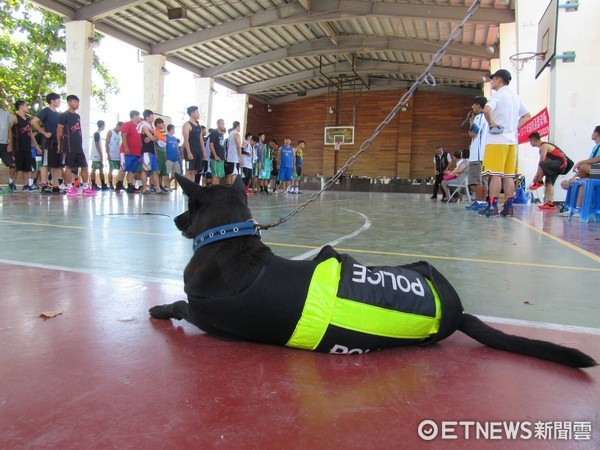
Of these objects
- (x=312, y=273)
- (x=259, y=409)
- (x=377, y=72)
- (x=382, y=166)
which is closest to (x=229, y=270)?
(x=312, y=273)

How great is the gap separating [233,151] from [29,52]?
14.1 metres

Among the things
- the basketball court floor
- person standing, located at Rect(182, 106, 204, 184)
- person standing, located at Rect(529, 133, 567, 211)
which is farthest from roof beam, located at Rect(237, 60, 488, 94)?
the basketball court floor

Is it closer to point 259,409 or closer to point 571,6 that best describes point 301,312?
point 259,409

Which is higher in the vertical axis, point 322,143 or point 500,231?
point 322,143

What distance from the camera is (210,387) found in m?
1.14

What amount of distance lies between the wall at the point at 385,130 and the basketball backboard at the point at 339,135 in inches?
18.7

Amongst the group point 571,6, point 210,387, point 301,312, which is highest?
point 571,6

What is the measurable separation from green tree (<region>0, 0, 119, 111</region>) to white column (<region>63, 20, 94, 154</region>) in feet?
17.1

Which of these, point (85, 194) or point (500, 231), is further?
point (85, 194)

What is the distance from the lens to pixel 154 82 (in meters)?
16.6

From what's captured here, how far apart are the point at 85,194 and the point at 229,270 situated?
9281 mm

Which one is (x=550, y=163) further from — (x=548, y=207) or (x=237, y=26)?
(x=237, y=26)

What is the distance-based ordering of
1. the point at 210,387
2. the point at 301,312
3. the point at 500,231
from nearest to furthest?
1. the point at 210,387
2. the point at 301,312
3. the point at 500,231

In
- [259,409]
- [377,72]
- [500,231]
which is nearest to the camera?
[259,409]
